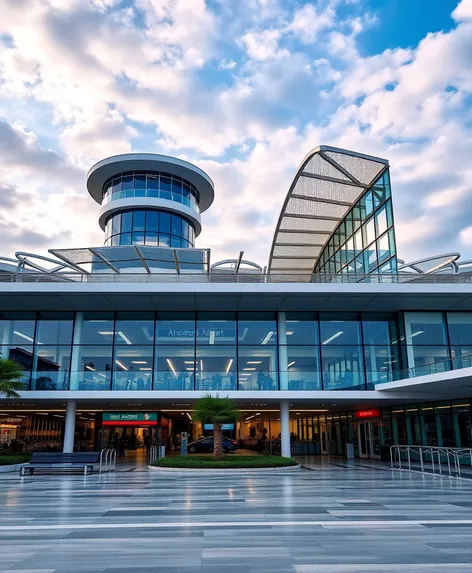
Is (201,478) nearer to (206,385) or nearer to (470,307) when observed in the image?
(206,385)

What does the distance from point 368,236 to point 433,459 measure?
1194cm

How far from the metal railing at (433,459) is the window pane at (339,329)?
541 centimetres

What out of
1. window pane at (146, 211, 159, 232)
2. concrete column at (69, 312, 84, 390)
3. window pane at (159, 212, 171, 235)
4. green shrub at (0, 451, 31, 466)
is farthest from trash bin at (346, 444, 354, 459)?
window pane at (146, 211, 159, 232)

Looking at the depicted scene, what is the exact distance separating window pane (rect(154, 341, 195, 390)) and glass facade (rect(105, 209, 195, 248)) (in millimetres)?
17151

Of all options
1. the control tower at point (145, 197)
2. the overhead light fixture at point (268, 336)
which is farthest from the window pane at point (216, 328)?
the control tower at point (145, 197)

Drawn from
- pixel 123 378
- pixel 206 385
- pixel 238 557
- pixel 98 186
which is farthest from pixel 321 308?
pixel 98 186

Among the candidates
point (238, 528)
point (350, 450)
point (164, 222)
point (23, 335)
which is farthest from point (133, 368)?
point (164, 222)

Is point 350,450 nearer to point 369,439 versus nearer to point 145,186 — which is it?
point 369,439

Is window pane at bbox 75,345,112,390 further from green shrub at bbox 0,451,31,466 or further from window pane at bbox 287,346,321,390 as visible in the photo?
window pane at bbox 287,346,321,390

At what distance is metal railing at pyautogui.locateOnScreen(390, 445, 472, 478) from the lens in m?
18.7

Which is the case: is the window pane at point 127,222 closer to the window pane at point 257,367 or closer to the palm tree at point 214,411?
the window pane at point 257,367

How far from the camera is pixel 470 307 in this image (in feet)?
81.6

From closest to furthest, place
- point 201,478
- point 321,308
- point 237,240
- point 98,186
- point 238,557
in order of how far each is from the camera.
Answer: point 238,557, point 201,478, point 321,308, point 98,186, point 237,240

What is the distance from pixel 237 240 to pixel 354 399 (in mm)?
70168
